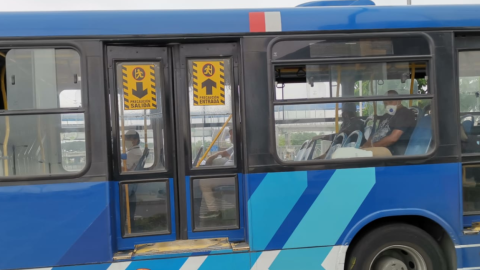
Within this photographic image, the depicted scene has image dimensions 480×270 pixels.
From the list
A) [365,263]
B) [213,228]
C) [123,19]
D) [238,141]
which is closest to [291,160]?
[238,141]

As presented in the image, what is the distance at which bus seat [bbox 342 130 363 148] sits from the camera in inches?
134

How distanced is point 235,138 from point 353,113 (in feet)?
3.84

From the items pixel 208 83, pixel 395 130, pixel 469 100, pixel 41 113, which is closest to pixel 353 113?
pixel 395 130

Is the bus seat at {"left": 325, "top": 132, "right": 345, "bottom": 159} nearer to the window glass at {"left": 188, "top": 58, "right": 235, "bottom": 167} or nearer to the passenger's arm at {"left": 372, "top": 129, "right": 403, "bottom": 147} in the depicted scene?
the passenger's arm at {"left": 372, "top": 129, "right": 403, "bottom": 147}

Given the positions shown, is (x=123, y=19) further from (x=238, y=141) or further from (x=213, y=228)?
(x=213, y=228)

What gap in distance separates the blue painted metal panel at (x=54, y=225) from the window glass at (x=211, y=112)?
3.11ft

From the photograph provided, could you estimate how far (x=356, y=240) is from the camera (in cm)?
348

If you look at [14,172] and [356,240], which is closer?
[14,172]

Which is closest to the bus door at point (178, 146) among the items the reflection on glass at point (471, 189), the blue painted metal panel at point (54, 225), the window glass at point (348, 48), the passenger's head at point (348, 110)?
Result: the blue painted metal panel at point (54, 225)

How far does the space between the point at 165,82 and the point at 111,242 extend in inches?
62.0

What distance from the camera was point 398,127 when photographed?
11.4ft

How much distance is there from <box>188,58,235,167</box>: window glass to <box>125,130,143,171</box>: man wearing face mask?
522mm

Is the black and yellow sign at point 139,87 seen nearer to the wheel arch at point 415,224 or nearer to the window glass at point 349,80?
the window glass at point 349,80

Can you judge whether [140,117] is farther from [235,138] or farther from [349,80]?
[349,80]
